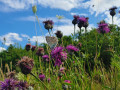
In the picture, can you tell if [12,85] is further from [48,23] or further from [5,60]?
[5,60]

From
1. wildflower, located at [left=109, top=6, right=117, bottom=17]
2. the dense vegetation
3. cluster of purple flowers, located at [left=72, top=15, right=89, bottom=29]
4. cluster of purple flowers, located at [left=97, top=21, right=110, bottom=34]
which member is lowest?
the dense vegetation

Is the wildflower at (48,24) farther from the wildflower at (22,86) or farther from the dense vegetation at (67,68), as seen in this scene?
the wildflower at (22,86)

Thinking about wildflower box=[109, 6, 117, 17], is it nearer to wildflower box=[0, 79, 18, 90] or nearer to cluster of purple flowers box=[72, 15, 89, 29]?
cluster of purple flowers box=[72, 15, 89, 29]

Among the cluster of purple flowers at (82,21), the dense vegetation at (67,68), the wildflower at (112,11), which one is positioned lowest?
the dense vegetation at (67,68)

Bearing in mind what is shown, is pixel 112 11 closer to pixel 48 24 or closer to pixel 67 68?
pixel 67 68

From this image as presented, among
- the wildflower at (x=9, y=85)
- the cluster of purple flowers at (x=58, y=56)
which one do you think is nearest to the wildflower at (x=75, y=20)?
the cluster of purple flowers at (x=58, y=56)

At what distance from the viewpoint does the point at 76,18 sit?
8.63 feet

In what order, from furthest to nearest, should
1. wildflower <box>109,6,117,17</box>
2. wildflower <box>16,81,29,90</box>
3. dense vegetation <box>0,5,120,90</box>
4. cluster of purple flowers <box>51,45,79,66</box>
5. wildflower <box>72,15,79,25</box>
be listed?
1. wildflower <box>109,6,117,17</box>
2. wildflower <box>72,15,79,25</box>
3. cluster of purple flowers <box>51,45,79,66</box>
4. dense vegetation <box>0,5,120,90</box>
5. wildflower <box>16,81,29,90</box>

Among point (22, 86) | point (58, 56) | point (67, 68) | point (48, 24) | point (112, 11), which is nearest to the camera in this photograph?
point (22, 86)

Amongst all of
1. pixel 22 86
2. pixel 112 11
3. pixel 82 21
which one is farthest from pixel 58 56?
pixel 112 11

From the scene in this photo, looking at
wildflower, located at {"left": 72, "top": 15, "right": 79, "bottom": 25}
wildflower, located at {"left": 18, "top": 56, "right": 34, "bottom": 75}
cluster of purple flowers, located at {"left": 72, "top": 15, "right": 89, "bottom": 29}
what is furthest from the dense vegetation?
wildflower, located at {"left": 72, "top": 15, "right": 79, "bottom": 25}

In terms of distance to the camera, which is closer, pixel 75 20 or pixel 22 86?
pixel 22 86

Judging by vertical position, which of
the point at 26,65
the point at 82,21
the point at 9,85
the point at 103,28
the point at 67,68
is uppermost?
the point at 82,21

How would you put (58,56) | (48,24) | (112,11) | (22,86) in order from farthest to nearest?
(112,11), (48,24), (58,56), (22,86)
